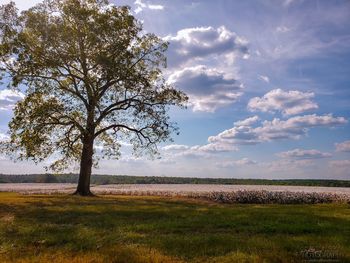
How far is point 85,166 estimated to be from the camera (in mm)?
43969

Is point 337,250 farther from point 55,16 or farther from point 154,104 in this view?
point 55,16

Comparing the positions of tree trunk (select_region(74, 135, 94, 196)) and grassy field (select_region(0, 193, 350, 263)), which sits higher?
tree trunk (select_region(74, 135, 94, 196))

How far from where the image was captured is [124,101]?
45.6 m

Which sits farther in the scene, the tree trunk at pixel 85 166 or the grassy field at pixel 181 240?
the tree trunk at pixel 85 166

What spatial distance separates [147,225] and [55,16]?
108ft

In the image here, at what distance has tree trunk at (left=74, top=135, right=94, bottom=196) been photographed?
1718 inches

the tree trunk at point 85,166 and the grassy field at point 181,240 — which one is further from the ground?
the tree trunk at point 85,166

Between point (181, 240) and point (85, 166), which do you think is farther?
point (85, 166)

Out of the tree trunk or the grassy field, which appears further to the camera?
the tree trunk

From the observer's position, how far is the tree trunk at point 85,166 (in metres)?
43.6

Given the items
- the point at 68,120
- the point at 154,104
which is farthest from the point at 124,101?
the point at 68,120

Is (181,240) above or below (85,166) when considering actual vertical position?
below

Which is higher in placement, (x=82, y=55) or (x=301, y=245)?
(x=82, y=55)

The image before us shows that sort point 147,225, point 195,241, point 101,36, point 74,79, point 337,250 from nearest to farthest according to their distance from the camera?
1. point 337,250
2. point 195,241
3. point 147,225
4. point 101,36
5. point 74,79
